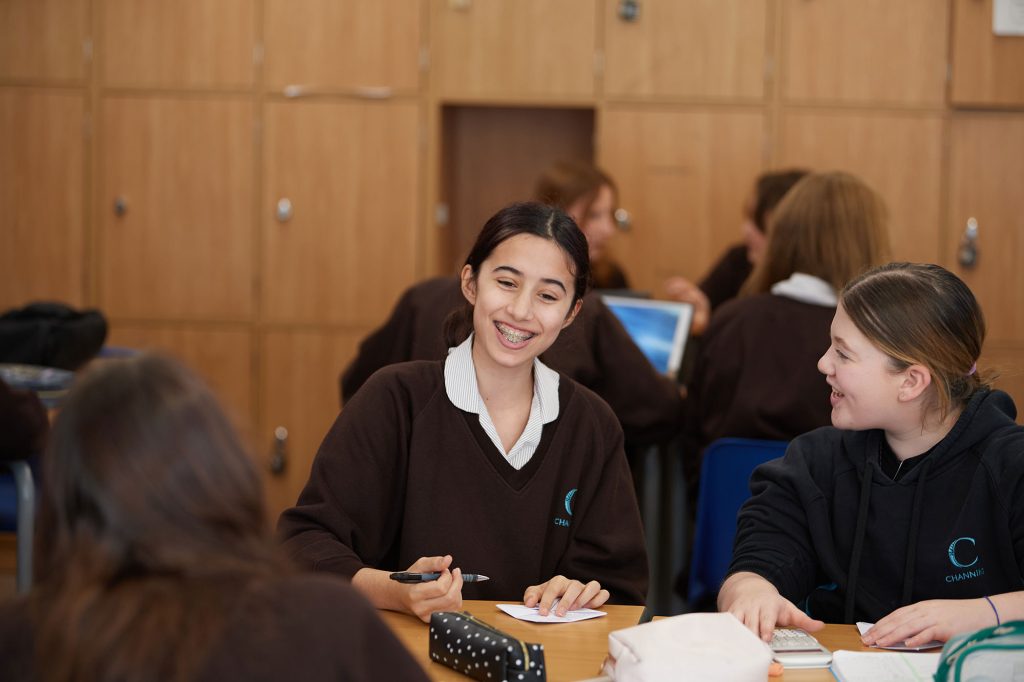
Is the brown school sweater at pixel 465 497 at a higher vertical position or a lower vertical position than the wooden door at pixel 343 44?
lower

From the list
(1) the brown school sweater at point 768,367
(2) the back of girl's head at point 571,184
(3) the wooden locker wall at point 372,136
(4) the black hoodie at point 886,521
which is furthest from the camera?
(3) the wooden locker wall at point 372,136

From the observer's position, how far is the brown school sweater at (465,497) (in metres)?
1.95

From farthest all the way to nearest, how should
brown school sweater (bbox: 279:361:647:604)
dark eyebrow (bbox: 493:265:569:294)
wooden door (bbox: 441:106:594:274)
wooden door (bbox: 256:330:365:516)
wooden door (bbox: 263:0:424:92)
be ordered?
wooden door (bbox: 441:106:594:274)
wooden door (bbox: 256:330:365:516)
wooden door (bbox: 263:0:424:92)
dark eyebrow (bbox: 493:265:569:294)
brown school sweater (bbox: 279:361:647:604)


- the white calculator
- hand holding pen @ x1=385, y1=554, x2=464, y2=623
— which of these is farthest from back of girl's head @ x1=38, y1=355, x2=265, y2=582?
the white calculator

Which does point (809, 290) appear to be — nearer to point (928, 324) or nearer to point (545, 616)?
point (928, 324)

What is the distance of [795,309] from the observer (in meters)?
3.06

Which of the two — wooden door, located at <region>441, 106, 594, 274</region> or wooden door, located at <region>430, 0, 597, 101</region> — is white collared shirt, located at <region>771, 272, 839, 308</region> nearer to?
wooden door, located at <region>430, 0, 597, 101</region>

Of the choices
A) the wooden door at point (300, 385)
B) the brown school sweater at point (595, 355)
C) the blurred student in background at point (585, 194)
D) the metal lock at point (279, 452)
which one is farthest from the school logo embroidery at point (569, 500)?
the metal lock at point (279, 452)

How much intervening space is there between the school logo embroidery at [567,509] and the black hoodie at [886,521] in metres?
0.28

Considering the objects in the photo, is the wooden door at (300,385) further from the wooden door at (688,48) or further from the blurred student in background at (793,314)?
the blurred student in background at (793,314)

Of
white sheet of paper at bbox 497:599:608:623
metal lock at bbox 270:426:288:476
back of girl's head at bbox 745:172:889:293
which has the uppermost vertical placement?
back of girl's head at bbox 745:172:889:293

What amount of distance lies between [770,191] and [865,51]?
1405mm

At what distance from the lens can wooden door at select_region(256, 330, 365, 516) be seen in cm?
511

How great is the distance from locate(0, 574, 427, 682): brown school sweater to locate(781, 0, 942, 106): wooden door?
14.2 feet
